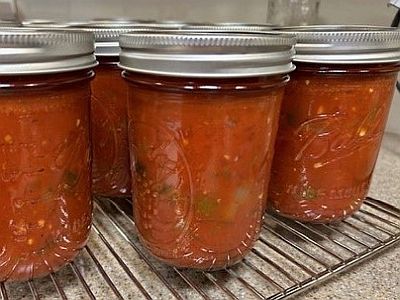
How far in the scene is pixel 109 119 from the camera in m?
0.55

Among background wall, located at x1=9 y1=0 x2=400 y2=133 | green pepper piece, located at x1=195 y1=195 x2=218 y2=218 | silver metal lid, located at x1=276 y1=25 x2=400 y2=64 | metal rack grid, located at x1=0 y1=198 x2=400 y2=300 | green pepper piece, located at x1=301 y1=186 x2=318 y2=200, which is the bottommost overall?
metal rack grid, located at x1=0 y1=198 x2=400 y2=300

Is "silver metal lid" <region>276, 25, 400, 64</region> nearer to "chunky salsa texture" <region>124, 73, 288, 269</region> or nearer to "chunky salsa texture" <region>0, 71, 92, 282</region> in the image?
"chunky salsa texture" <region>124, 73, 288, 269</region>

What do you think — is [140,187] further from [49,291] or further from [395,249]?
[395,249]

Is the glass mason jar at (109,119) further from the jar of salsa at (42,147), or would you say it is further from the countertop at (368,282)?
the countertop at (368,282)

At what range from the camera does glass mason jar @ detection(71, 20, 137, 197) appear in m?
0.49

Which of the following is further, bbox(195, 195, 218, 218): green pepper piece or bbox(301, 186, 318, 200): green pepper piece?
bbox(301, 186, 318, 200): green pepper piece

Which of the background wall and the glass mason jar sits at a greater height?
the background wall

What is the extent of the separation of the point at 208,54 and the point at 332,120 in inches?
7.2

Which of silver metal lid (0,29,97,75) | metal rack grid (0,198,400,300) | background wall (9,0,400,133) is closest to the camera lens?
silver metal lid (0,29,97,75)

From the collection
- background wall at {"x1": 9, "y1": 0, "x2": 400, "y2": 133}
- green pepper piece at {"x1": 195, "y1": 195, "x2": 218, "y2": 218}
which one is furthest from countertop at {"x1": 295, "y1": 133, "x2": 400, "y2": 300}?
background wall at {"x1": 9, "y1": 0, "x2": 400, "y2": 133}

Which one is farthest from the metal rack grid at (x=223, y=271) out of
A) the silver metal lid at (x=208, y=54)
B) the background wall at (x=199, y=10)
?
the background wall at (x=199, y=10)

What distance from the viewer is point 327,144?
489 mm

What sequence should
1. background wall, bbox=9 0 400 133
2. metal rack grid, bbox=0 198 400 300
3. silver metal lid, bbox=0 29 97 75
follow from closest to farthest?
1. silver metal lid, bbox=0 29 97 75
2. metal rack grid, bbox=0 198 400 300
3. background wall, bbox=9 0 400 133

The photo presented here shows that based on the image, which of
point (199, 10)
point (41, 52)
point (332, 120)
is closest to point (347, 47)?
point (332, 120)
